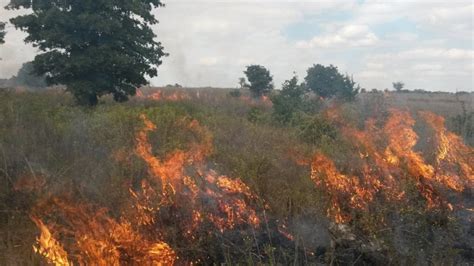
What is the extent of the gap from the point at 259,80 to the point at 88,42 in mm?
12441

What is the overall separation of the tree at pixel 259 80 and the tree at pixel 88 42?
1077 cm

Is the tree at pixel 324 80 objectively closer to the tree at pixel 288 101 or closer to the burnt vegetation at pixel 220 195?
the tree at pixel 288 101

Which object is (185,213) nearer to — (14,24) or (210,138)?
(210,138)

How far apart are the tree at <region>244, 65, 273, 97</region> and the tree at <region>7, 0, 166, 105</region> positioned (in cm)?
1077

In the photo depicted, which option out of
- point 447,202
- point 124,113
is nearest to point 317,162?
point 447,202

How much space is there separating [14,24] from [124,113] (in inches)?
245

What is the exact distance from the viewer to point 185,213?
20.1ft

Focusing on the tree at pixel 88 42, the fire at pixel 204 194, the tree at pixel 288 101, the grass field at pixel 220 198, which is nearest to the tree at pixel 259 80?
the tree at pixel 288 101

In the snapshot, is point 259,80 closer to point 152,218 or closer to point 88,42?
point 88,42

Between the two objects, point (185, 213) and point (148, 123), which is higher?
point (148, 123)

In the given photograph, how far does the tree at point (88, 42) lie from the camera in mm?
15117

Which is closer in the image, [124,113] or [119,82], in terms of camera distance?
[124,113]

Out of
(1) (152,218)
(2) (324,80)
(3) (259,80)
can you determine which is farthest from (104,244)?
(2) (324,80)

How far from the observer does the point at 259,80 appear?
86.6 ft
